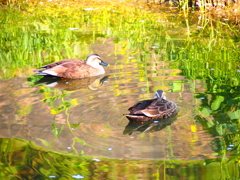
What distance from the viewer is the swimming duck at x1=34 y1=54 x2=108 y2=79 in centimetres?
857

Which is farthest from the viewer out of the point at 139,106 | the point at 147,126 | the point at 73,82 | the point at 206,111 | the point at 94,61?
the point at 94,61

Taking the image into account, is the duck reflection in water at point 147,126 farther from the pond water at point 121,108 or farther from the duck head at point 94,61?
the duck head at point 94,61

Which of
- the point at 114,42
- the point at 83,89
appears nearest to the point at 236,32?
the point at 114,42

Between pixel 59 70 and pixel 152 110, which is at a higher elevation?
pixel 59 70

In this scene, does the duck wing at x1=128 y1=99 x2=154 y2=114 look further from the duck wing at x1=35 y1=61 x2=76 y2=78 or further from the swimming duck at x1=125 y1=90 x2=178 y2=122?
the duck wing at x1=35 y1=61 x2=76 y2=78

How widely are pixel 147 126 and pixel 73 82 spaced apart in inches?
103

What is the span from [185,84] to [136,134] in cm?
190

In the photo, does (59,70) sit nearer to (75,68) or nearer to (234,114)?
(75,68)

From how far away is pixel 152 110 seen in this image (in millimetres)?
6312

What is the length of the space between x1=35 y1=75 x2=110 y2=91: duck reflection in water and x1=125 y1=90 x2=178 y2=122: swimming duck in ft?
5.14

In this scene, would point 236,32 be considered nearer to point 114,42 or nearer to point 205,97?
point 114,42

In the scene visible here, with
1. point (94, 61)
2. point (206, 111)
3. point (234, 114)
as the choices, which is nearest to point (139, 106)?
point (206, 111)

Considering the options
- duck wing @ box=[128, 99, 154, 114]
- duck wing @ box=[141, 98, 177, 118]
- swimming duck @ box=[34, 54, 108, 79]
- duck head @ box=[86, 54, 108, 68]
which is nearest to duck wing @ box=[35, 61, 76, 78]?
swimming duck @ box=[34, 54, 108, 79]

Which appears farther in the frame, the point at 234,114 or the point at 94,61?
the point at 94,61
